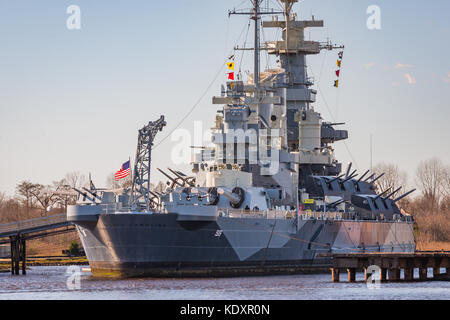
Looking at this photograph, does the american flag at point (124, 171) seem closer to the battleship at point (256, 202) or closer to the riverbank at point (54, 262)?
the battleship at point (256, 202)

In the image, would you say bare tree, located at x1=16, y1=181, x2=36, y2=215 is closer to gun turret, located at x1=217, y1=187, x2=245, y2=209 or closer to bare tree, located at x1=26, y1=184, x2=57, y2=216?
bare tree, located at x1=26, y1=184, x2=57, y2=216

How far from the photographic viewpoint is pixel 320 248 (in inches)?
2768

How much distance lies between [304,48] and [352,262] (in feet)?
100

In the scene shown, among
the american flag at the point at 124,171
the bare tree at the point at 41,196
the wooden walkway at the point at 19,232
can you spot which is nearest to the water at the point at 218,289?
the american flag at the point at 124,171

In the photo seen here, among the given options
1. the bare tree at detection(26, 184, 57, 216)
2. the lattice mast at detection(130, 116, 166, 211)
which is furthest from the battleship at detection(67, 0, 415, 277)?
the bare tree at detection(26, 184, 57, 216)

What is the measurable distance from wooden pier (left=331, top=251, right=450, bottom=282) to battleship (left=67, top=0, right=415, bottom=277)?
199 centimetres

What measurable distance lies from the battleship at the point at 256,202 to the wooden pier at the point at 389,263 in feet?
6.54

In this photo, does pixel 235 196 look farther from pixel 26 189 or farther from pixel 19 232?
pixel 26 189

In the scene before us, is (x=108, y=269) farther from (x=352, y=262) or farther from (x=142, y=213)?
(x=352, y=262)

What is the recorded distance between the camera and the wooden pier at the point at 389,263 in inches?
2253

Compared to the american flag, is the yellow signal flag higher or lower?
higher

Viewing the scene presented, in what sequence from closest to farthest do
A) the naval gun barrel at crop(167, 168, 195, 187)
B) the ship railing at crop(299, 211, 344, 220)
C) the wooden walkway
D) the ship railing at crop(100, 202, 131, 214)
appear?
the ship railing at crop(100, 202, 131, 214) < the wooden walkway < the ship railing at crop(299, 211, 344, 220) < the naval gun barrel at crop(167, 168, 195, 187)

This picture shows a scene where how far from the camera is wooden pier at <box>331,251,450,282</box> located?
188ft
